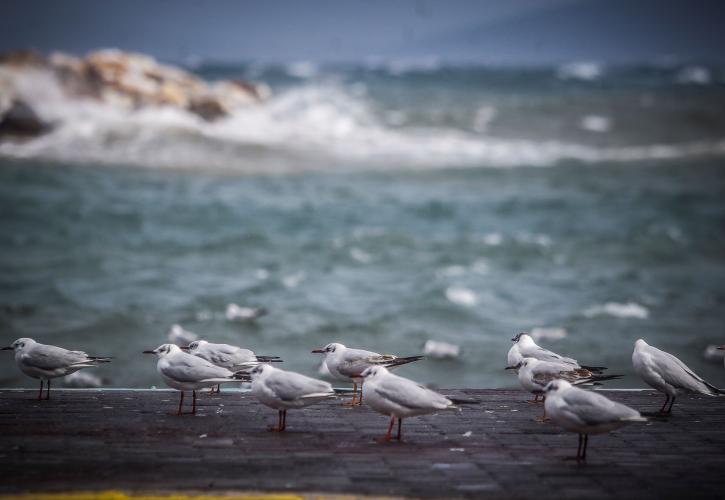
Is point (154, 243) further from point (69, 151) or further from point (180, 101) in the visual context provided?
point (180, 101)

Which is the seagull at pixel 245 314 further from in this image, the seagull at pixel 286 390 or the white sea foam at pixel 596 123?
the white sea foam at pixel 596 123

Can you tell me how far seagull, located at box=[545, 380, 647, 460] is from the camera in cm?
651

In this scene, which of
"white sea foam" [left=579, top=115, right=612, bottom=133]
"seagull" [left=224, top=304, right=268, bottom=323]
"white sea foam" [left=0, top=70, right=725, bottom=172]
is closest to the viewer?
"seagull" [left=224, top=304, right=268, bottom=323]

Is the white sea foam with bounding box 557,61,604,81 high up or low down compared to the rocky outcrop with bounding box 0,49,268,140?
up

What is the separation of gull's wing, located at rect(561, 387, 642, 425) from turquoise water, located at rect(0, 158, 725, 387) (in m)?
5.96

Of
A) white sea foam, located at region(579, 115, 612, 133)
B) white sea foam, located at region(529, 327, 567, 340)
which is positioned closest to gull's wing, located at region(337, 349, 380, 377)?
white sea foam, located at region(529, 327, 567, 340)

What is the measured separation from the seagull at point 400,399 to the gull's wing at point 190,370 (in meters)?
1.38

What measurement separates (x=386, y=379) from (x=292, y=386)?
777 millimetres

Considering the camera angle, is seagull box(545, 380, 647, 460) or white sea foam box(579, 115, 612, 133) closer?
seagull box(545, 380, 647, 460)

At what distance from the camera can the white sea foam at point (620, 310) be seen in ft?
53.2

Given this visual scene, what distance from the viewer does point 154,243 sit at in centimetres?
2120

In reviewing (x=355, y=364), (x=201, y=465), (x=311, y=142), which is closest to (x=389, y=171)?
(x=311, y=142)

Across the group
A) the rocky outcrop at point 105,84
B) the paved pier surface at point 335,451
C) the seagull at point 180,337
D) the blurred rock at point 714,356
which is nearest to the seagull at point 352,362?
the paved pier surface at point 335,451

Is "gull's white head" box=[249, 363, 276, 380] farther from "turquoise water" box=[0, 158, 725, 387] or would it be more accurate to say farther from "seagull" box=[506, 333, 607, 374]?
"turquoise water" box=[0, 158, 725, 387]
